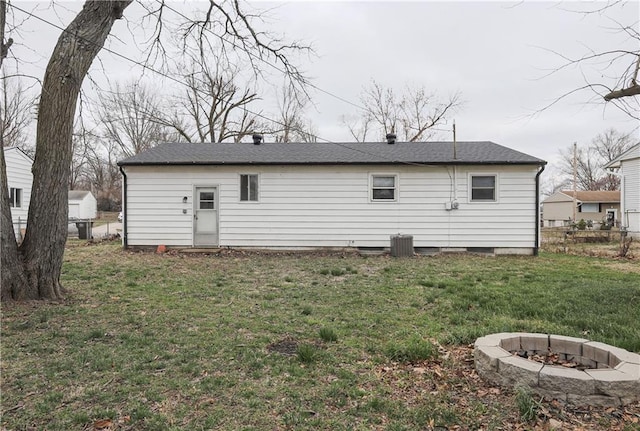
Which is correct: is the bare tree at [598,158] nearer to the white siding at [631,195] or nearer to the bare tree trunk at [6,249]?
the white siding at [631,195]

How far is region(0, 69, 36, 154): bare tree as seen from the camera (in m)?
6.51

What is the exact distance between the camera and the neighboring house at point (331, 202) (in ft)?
36.7

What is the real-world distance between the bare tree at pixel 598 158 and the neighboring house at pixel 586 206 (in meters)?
12.3

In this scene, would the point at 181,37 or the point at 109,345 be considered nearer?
the point at 109,345

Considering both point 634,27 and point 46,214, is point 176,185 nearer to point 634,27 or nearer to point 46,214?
point 46,214

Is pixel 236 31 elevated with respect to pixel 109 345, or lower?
elevated

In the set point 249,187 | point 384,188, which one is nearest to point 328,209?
point 384,188

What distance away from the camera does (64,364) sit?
3.24 meters

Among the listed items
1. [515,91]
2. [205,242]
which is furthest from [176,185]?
[515,91]

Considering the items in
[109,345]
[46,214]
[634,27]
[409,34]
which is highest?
[409,34]

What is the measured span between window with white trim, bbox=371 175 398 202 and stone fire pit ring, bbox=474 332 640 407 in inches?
323

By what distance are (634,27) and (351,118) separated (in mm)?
24536

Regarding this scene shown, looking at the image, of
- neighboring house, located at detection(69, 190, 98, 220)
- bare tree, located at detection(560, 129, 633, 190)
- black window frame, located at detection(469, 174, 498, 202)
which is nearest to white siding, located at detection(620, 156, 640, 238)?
black window frame, located at detection(469, 174, 498, 202)

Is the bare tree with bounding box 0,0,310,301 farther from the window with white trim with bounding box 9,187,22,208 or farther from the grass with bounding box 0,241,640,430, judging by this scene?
the window with white trim with bounding box 9,187,22,208
